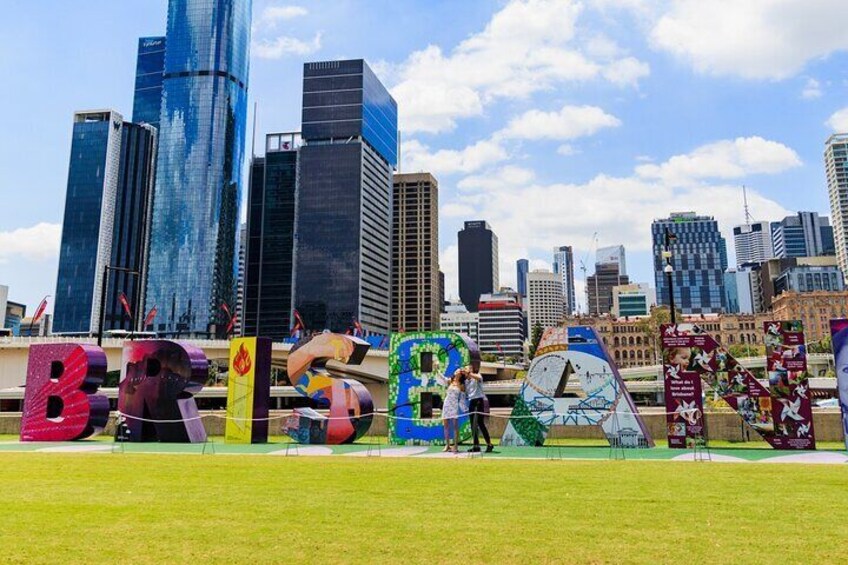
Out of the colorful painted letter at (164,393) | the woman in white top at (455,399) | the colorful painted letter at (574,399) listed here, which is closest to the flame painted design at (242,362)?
the colorful painted letter at (164,393)

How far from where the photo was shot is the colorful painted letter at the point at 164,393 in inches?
998

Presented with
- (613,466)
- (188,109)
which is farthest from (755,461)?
(188,109)

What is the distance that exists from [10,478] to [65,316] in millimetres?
208009

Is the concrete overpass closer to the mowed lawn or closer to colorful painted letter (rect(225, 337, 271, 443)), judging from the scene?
colorful painted letter (rect(225, 337, 271, 443))

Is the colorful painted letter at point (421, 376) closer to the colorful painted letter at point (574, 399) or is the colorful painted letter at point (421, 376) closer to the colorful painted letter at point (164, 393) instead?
the colorful painted letter at point (574, 399)

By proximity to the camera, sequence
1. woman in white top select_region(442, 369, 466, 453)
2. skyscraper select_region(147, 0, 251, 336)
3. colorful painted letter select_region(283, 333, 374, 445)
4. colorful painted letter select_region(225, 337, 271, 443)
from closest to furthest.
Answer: woman in white top select_region(442, 369, 466, 453) → colorful painted letter select_region(283, 333, 374, 445) → colorful painted letter select_region(225, 337, 271, 443) → skyscraper select_region(147, 0, 251, 336)

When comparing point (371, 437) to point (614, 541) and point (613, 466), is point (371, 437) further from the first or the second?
point (614, 541)

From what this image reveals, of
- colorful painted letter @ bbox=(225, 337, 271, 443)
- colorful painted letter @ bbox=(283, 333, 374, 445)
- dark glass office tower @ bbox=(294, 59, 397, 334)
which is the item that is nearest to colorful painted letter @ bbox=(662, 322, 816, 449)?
colorful painted letter @ bbox=(283, 333, 374, 445)

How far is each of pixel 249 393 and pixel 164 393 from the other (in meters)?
3.37

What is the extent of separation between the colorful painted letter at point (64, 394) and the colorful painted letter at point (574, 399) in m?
17.1

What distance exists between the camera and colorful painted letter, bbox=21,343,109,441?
2669 centimetres

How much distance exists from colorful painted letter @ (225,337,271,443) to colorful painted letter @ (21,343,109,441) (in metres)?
5.91

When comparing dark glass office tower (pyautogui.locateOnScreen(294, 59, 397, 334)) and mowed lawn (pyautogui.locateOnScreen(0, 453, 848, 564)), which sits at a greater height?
dark glass office tower (pyautogui.locateOnScreen(294, 59, 397, 334))

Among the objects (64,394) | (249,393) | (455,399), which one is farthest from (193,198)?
(455,399)
